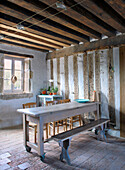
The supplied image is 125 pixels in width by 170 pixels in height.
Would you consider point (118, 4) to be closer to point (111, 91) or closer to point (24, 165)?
point (111, 91)

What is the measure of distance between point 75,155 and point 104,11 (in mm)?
2847

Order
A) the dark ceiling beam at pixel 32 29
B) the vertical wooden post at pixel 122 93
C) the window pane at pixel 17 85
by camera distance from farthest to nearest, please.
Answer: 1. the window pane at pixel 17 85
2. the vertical wooden post at pixel 122 93
3. the dark ceiling beam at pixel 32 29

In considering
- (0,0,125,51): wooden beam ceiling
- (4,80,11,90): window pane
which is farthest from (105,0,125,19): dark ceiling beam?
(4,80,11,90): window pane

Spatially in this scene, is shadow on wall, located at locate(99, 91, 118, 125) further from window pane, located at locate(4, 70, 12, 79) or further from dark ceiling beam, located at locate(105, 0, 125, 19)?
window pane, located at locate(4, 70, 12, 79)

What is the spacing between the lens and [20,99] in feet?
16.6

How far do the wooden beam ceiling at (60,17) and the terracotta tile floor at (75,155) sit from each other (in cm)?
272

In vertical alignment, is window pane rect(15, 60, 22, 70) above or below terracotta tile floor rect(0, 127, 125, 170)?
above

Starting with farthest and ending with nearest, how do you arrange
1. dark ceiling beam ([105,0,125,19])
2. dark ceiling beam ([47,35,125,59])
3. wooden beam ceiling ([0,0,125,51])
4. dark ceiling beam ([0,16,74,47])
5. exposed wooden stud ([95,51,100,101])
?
exposed wooden stud ([95,51,100,101]) < dark ceiling beam ([47,35,125,59]) < dark ceiling beam ([0,16,74,47]) < wooden beam ceiling ([0,0,125,51]) < dark ceiling beam ([105,0,125,19])

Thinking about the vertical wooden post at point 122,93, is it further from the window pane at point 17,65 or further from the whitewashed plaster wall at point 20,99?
the window pane at point 17,65

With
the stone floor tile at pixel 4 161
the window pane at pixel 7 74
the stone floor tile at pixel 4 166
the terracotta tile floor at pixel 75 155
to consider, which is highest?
the window pane at pixel 7 74

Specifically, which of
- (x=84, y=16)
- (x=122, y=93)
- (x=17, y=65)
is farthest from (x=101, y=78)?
(x=17, y=65)

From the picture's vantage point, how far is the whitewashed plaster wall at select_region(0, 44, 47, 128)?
4.64 metres

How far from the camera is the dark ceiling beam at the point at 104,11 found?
2483mm

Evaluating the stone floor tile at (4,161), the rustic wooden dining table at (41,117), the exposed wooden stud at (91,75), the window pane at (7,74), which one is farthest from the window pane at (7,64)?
the stone floor tile at (4,161)
